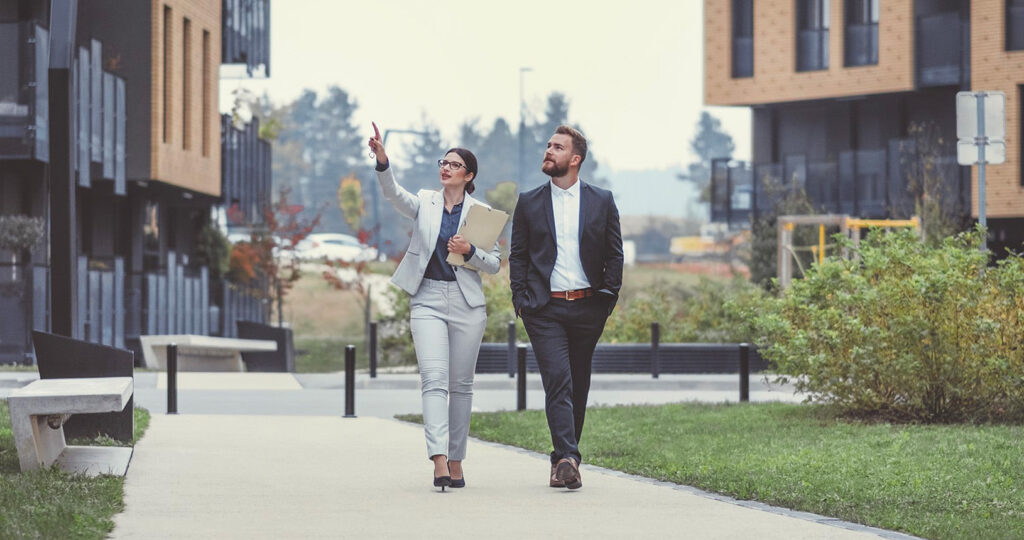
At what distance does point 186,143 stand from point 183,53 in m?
1.88

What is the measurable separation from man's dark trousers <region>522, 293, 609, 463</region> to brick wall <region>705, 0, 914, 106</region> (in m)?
32.4

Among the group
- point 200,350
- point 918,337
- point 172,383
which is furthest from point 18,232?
point 918,337

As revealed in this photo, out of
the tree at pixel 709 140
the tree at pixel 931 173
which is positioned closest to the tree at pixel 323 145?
the tree at pixel 709 140

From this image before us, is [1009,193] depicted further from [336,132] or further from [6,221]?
[336,132]

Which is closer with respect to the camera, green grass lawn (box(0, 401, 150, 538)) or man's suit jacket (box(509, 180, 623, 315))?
green grass lawn (box(0, 401, 150, 538))

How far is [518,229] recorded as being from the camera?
394 inches

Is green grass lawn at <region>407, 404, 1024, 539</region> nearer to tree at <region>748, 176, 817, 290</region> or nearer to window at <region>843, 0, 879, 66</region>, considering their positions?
tree at <region>748, 176, 817, 290</region>

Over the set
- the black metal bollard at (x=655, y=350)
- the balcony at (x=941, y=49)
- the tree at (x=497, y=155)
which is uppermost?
the tree at (x=497, y=155)

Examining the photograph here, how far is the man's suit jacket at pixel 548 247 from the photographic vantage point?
988 centimetres

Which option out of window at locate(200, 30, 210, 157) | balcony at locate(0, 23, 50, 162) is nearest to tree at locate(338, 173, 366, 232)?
window at locate(200, 30, 210, 157)

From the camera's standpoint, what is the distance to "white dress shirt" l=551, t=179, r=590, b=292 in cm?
991

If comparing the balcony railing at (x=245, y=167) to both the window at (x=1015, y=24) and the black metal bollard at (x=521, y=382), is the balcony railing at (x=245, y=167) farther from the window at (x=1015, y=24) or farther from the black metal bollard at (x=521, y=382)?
the black metal bollard at (x=521, y=382)

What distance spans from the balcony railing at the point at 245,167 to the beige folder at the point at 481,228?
2934 centimetres

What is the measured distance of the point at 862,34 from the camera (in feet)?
139
